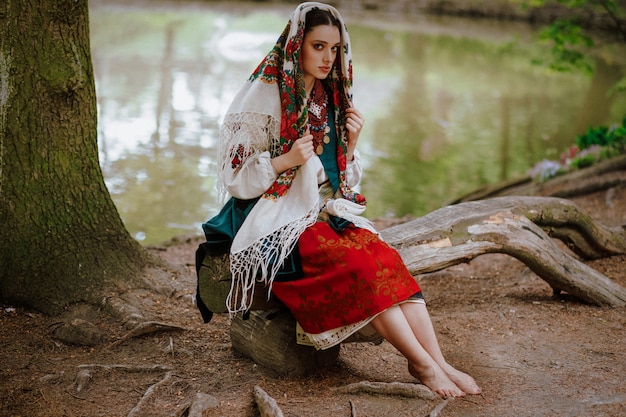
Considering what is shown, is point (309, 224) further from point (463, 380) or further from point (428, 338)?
point (463, 380)

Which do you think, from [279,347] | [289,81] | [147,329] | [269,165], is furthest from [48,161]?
[279,347]

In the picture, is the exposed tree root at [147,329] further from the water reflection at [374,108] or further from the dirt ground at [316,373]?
the water reflection at [374,108]

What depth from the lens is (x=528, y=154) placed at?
10719 mm

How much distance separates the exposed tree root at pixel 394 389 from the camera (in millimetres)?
2879

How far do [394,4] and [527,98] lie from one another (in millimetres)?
16400

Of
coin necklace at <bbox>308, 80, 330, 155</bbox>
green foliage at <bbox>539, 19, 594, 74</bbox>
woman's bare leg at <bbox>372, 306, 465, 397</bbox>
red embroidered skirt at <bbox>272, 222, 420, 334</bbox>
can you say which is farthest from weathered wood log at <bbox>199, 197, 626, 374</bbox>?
green foliage at <bbox>539, 19, 594, 74</bbox>

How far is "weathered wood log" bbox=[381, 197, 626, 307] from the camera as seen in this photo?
3.75 m

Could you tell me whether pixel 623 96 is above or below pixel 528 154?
above

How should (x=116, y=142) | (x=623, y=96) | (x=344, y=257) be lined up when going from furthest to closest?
(x=623, y=96) → (x=116, y=142) → (x=344, y=257)

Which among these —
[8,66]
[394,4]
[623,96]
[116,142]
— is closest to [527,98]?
[623,96]

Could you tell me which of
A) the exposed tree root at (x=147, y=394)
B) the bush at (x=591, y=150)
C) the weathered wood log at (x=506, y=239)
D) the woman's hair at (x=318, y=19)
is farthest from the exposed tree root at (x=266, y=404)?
the bush at (x=591, y=150)

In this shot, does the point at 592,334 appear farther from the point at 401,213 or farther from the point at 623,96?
the point at 623,96

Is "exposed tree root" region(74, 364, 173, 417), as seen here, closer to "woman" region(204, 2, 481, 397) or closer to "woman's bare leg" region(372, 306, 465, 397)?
"woman" region(204, 2, 481, 397)

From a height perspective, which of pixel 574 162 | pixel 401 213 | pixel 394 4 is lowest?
pixel 401 213
